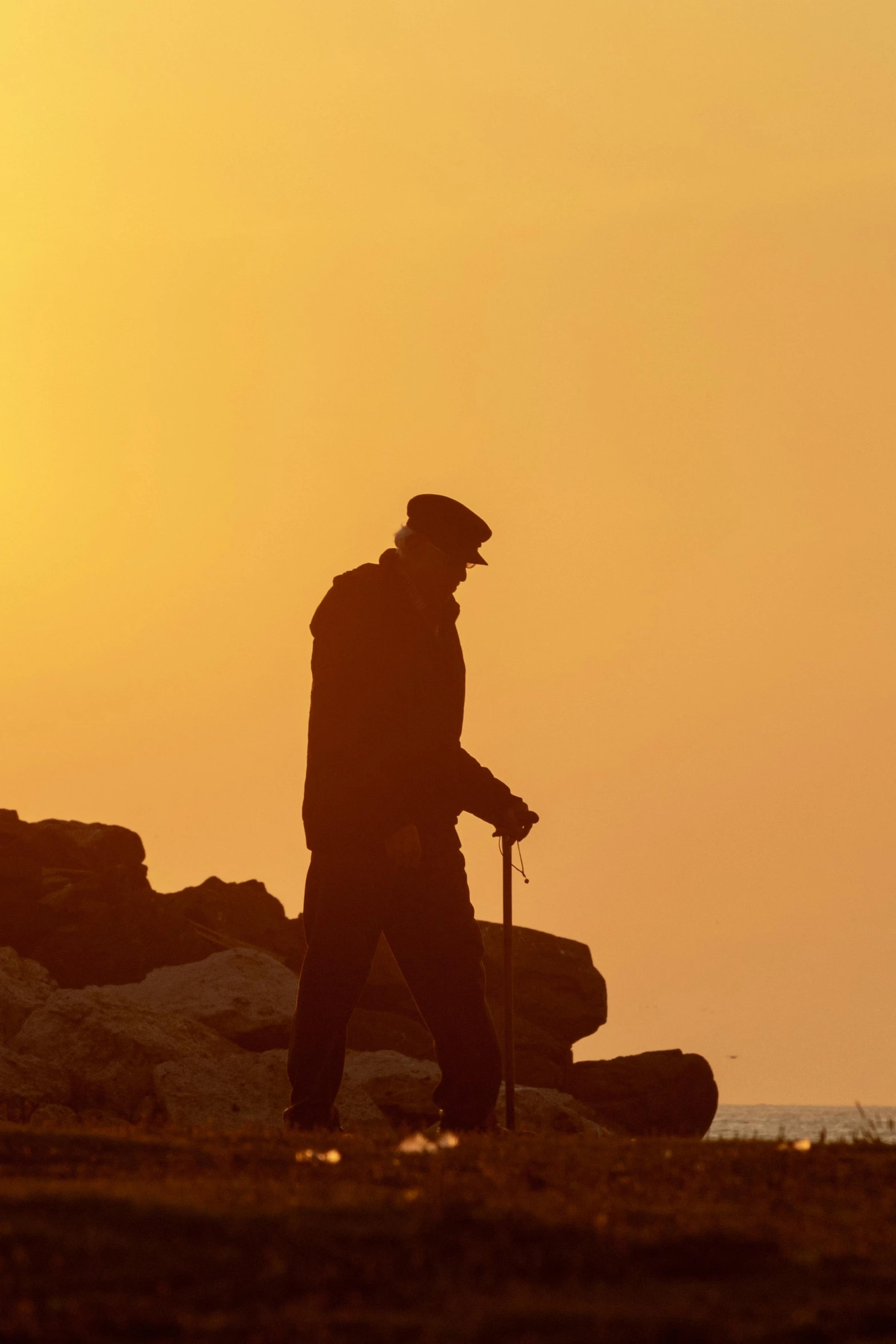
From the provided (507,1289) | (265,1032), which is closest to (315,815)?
(507,1289)

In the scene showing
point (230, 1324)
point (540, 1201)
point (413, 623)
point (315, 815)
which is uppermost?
point (413, 623)

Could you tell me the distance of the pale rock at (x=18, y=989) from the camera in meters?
20.6

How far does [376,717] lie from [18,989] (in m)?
13.3

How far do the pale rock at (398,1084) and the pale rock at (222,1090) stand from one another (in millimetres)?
1109

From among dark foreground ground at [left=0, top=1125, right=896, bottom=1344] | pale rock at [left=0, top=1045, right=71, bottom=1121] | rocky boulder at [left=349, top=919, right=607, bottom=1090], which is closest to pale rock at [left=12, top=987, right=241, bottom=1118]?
pale rock at [left=0, top=1045, right=71, bottom=1121]

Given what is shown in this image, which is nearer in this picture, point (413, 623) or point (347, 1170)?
point (347, 1170)

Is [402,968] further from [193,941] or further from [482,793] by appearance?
[193,941]

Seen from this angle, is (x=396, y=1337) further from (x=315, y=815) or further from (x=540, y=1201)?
(x=315, y=815)

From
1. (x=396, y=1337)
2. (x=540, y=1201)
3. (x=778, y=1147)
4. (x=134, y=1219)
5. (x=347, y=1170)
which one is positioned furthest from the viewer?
(x=778, y=1147)

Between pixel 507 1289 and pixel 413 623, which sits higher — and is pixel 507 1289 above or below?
below

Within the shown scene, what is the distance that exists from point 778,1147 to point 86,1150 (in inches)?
98.4

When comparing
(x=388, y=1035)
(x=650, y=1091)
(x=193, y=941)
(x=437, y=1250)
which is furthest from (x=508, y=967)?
(x=650, y=1091)

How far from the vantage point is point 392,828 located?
9.05 m

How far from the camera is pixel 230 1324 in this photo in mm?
4023
